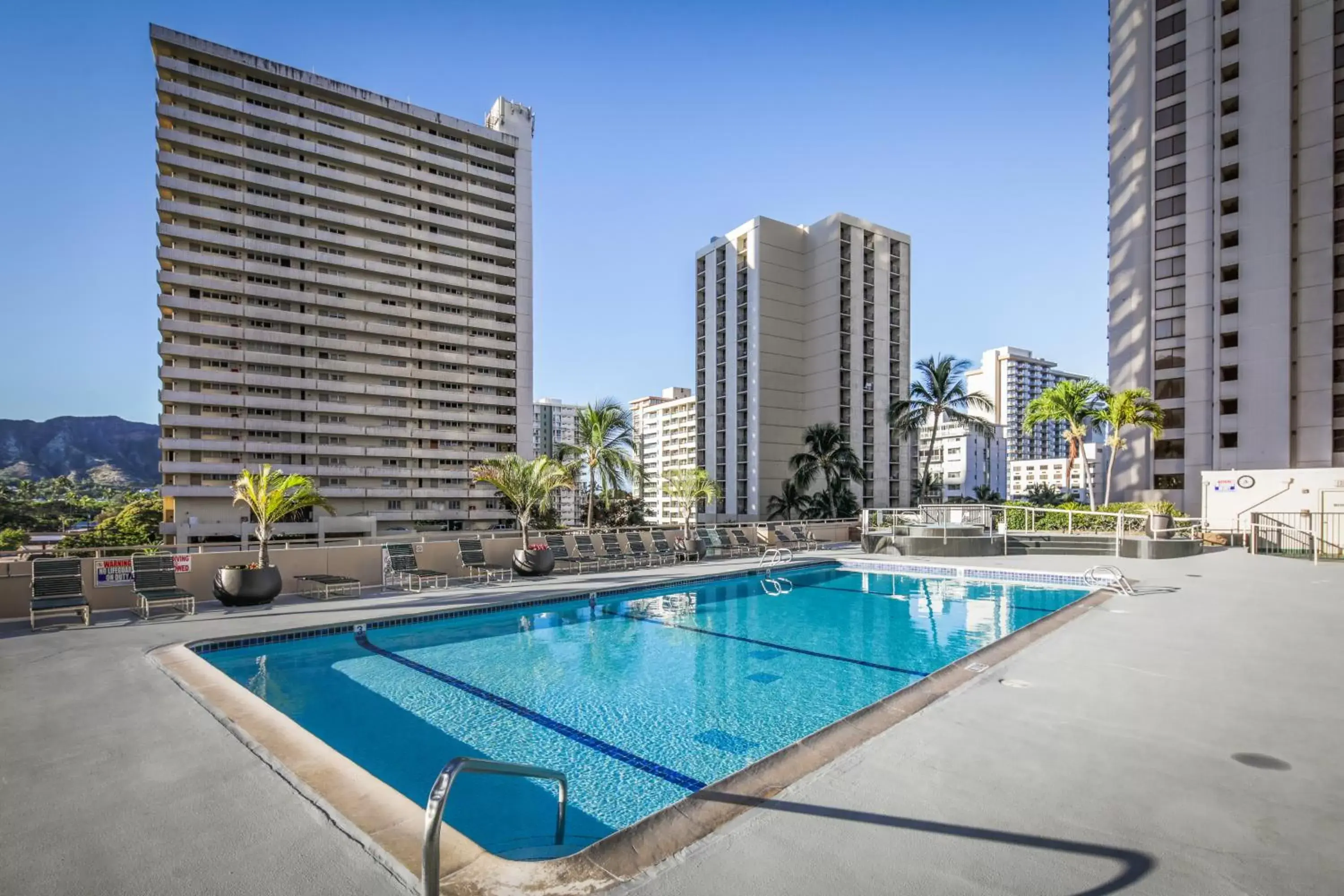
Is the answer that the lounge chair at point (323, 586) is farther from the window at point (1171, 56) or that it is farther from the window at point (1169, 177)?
the window at point (1171, 56)

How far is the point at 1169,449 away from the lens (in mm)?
34594

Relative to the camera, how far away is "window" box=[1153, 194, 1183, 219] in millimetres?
34906

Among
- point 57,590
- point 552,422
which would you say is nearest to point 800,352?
point 57,590

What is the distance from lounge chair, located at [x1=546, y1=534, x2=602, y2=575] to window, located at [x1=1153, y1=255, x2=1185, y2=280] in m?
38.2

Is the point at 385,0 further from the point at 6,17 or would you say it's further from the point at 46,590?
the point at 6,17

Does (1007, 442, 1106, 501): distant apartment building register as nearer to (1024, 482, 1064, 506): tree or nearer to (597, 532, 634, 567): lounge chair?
(1024, 482, 1064, 506): tree

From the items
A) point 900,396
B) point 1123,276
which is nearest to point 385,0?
point 1123,276

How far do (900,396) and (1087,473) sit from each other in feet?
95.9

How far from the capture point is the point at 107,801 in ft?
11.7

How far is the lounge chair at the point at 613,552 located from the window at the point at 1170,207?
38467 millimetres

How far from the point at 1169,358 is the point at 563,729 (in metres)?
42.0

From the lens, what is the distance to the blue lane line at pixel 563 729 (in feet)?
16.9

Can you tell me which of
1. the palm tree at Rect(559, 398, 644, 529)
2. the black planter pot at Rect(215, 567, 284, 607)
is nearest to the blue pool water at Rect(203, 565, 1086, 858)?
the black planter pot at Rect(215, 567, 284, 607)

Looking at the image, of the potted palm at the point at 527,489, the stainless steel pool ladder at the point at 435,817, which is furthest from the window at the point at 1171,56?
the stainless steel pool ladder at the point at 435,817
